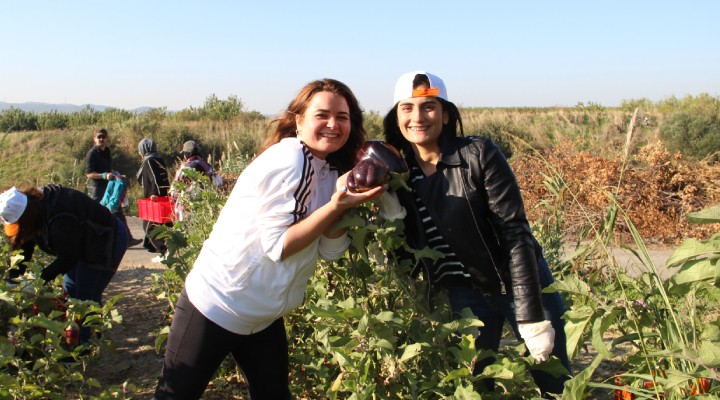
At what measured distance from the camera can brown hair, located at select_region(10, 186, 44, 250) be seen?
3.43m

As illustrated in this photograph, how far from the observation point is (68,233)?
11.7 feet

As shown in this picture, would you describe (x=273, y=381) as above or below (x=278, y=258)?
below

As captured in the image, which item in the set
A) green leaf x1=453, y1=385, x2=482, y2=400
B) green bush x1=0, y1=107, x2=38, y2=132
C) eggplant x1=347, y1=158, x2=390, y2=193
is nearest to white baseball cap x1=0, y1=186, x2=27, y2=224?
eggplant x1=347, y1=158, x2=390, y2=193

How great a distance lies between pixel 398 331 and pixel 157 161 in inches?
245

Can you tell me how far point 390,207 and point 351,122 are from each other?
1.22 feet

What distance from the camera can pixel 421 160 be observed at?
2.30 meters

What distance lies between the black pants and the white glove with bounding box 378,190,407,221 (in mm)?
628

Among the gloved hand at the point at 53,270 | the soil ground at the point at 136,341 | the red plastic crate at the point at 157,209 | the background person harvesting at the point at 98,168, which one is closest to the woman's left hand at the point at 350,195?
the soil ground at the point at 136,341

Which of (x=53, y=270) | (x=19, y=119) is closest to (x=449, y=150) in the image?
(x=53, y=270)

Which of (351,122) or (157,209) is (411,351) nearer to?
(351,122)

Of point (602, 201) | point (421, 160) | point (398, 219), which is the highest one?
point (421, 160)

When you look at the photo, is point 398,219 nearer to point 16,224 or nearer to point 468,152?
point 468,152

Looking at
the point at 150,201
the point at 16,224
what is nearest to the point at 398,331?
the point at 16,224

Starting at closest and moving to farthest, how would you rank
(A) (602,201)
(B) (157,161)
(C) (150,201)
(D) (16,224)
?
(D) (16,224) < (C) (150,201) < (B) (157,161) < (A) (602,201)
